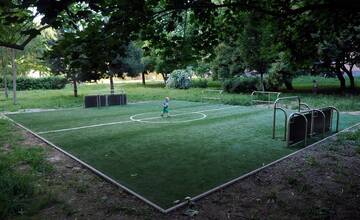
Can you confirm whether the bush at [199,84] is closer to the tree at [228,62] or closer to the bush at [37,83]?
the tree at [228,62]

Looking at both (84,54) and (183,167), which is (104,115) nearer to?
(183,167)

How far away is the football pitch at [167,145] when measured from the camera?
6.08 meters

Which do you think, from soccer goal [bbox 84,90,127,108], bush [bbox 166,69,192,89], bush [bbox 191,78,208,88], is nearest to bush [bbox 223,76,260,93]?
bush [bbox 166,69,192,89]

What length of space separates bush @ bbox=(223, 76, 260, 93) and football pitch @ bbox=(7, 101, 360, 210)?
10966 millimetres

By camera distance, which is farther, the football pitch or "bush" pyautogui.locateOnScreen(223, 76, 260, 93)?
"bush" pyautogui.locateOnScreen(223, 76, 260, 93)

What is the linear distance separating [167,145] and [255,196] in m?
3.99

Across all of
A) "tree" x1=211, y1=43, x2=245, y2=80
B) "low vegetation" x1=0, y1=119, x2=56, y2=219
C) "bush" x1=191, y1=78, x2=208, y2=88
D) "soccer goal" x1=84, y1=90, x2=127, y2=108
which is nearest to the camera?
"low vegetation" x1=0, y1=119, x2=56, y2=219

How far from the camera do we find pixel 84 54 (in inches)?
170

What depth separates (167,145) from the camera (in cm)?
898

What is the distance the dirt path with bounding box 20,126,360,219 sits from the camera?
4633mm

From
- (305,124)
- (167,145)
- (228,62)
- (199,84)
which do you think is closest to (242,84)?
(228,62)

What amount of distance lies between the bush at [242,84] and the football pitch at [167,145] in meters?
11.0

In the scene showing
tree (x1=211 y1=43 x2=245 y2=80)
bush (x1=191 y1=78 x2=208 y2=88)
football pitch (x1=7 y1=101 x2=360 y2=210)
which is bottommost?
football pitch (x1=7 y1=101 x2=360 y2=210)

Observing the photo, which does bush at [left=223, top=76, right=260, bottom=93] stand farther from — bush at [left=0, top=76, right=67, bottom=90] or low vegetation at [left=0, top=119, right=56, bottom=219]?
low vegetation at [left=0, top=119, right=56, bottom=219]
